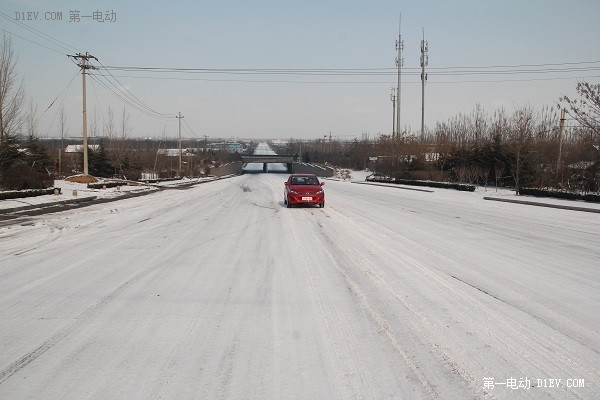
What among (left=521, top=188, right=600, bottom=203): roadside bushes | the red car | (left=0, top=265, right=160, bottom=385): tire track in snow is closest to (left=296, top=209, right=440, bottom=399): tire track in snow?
(left=0, top=265, right=160, bottom=385): tire track in snow

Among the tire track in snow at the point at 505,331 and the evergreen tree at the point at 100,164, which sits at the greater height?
the evergreen tree at the point at 100,164

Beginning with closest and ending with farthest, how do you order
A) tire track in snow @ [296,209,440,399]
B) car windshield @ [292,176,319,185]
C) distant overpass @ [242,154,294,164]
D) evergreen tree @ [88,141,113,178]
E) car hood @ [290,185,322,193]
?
tire track in snow @ [296,209,440,399]
car hood @ [290,185,322,193]
car windshield @ [292,176,319,185]
evergreen tree @ [88,141,113,178]
distant overpass @ [242,154,294,164]

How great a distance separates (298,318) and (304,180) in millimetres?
16219

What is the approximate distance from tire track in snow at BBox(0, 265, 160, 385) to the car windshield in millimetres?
14225

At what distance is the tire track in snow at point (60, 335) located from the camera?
13.6 ft

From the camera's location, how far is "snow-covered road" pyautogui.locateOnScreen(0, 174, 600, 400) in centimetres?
392

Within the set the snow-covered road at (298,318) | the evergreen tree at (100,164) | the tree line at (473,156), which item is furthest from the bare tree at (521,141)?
the evergreen tree at (100,164)

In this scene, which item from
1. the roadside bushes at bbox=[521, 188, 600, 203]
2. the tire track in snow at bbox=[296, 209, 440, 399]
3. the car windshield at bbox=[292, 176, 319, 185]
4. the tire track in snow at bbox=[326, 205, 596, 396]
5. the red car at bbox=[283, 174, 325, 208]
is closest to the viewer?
the tire track in snow at bbox=[296, 209, 440, 399]

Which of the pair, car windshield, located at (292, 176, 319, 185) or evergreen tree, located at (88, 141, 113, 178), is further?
evergreen tree, located at (88, 141, 113, 178)

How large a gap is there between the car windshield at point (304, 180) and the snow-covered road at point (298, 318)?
960 centimetres

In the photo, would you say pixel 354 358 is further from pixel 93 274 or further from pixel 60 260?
pixel 60 260

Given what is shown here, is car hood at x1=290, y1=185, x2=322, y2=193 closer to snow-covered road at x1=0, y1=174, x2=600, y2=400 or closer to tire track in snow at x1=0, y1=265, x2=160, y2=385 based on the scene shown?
snow-covered road at x1=0, y1=174, x2=600, y2=400

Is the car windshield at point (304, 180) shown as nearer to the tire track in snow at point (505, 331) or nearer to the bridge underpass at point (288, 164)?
the tire track in snow at point (505, 331)

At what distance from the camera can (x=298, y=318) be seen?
551 centimetres
